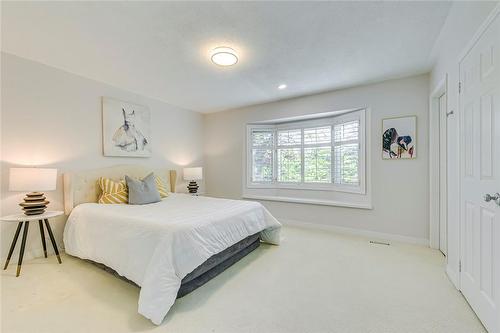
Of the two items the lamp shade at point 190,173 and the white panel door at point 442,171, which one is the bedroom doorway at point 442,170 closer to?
the white panel door at point 442,171

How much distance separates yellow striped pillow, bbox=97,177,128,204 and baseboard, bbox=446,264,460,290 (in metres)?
3.75

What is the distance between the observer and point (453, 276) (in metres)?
2.04

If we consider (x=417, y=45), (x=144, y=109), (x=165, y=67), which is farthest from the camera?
(x=144, y=109)

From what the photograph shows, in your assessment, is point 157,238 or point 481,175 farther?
point 157,238

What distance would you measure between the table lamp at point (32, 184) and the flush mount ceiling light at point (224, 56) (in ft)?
7.28

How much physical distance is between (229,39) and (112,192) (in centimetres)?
250

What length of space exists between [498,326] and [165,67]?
12.1 ft

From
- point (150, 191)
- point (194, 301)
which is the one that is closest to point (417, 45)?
point (194, 301)

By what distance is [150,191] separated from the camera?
125 inches

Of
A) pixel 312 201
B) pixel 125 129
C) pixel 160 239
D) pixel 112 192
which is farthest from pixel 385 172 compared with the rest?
pixel 125 129

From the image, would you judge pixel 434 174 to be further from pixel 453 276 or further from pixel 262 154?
pixel 262 154

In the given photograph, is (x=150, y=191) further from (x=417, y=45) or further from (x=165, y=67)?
(x=417, y=45)

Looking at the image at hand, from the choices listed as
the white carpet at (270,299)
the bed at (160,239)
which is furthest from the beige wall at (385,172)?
the bed at (160,239)

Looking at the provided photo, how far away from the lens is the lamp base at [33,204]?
7.76ft
